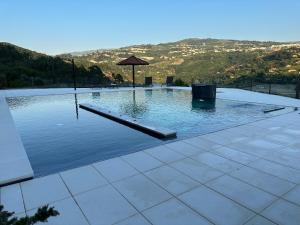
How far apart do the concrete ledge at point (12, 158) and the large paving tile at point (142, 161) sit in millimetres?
1733

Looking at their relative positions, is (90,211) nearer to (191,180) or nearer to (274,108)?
(191,180)

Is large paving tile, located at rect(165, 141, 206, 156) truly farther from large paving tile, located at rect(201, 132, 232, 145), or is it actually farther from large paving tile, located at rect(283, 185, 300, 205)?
large paving tile, located at rect(283, 185, 300, 205)

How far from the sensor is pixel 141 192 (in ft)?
11.0

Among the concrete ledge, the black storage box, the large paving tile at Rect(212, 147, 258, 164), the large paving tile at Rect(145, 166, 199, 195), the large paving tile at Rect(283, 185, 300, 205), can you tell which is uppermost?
the black storage box

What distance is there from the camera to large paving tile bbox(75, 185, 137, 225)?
109 inches

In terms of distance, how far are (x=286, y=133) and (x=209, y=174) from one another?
359cm

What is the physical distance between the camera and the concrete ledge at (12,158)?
3734 millimetres

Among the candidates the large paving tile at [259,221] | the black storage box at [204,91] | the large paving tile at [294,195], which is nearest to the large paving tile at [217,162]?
the large paving tile at [294,195]

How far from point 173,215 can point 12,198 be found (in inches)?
87.3

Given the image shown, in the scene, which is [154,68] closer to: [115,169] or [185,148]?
[185,148]

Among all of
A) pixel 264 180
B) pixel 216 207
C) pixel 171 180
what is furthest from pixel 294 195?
pixel 171 180

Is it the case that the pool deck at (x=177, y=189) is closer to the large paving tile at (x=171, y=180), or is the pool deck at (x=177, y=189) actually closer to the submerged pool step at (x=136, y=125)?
the large paving tile at (x=171, y=180)

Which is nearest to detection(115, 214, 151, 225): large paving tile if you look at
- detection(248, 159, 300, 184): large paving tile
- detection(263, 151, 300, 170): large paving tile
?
detection(248, 159, 300, 184): large paving tile

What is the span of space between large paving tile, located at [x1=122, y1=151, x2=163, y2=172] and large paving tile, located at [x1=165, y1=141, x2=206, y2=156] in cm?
70
